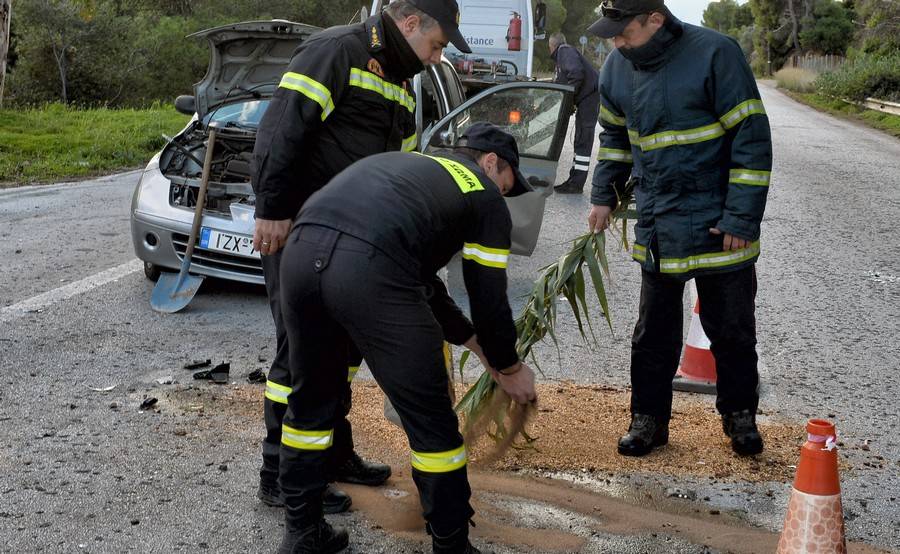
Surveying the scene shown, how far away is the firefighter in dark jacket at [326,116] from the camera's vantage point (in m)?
3.85

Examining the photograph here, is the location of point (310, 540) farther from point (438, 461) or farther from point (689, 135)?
point (689, 135)

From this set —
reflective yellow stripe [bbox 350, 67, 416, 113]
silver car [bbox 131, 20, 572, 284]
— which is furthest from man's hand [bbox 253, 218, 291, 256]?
silver car [bbox 131, 20, 572, 284]

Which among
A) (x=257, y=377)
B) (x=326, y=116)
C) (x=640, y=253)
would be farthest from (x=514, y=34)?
(x=326, y=116)

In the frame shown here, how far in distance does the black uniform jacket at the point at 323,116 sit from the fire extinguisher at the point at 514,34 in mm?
16253

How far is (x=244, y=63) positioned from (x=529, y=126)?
2447 millimetres

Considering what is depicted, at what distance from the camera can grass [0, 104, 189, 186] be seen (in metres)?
14.0

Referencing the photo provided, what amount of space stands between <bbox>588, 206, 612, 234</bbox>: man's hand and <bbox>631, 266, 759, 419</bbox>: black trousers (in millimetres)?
330

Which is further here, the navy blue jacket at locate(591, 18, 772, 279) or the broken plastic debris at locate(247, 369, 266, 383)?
the broken plastic debris at locate(247, 369, 266, 383)

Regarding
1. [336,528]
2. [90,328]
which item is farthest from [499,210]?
[90,328]

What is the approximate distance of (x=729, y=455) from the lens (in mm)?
4660

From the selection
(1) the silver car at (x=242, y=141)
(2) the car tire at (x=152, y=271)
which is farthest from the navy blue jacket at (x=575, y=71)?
(2) the car tire at (x=152, y=271)

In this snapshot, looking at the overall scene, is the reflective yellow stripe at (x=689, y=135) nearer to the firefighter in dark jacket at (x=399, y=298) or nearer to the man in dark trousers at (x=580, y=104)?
the firefighter in dark jacket at (x=399, y=298)

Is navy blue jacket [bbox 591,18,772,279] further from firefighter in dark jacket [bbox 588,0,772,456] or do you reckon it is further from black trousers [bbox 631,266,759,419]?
black trousers [bbox 631,266,759,419]

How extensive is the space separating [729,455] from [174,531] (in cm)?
243
